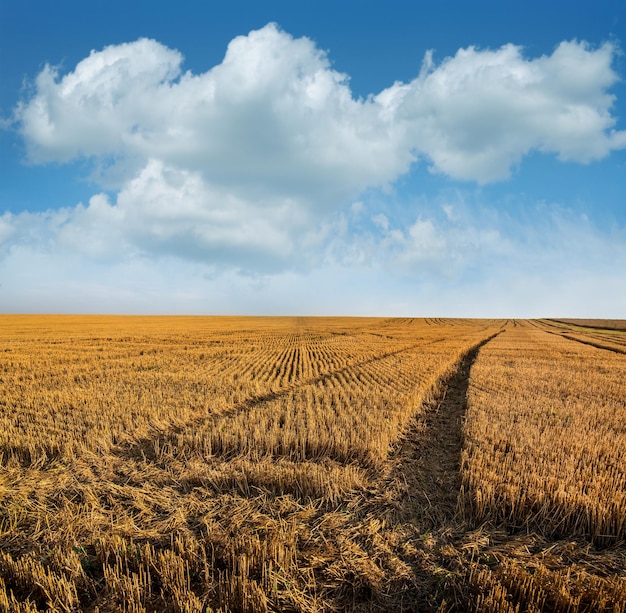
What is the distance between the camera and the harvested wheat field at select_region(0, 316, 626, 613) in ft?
13.0

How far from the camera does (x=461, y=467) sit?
6.91 metres

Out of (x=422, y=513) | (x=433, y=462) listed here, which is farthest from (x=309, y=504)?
(x=433, y=462)

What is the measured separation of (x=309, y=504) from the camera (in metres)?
5.68

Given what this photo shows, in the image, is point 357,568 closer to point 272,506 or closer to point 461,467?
point 272,506

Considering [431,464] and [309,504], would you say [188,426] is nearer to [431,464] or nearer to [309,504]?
[309,504]

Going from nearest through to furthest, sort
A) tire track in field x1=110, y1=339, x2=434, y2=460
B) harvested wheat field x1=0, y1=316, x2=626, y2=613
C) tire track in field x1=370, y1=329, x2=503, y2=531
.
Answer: harvested wheat field x1=0, y1=316, x2=626, y2=613
tire track in field x1=370, y1=329, x2=503, y2=531
tire track in field x1=110, y1=339, x2=434, y2=460

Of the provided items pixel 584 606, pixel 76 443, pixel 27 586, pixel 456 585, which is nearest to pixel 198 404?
pixel 76 443

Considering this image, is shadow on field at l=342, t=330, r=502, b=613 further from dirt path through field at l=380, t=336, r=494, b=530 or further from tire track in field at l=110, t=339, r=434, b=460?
tire track in field at l=110, t=339, r=434, b=460

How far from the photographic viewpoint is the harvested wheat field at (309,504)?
3.95m

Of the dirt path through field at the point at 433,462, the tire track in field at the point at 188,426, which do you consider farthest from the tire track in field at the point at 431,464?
the tire track in field at the point at 188,426

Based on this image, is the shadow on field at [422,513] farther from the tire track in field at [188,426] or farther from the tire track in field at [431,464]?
the tire track in field at [188,426]

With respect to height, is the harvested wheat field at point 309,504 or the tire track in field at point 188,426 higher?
the harvested wheat field at point 309,504

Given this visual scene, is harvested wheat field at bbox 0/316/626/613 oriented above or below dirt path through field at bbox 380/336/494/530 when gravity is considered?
above

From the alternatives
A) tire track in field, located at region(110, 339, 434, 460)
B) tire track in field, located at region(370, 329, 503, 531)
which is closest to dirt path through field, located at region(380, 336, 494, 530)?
tire track in field, located at region(370, 329, 503, 531)
